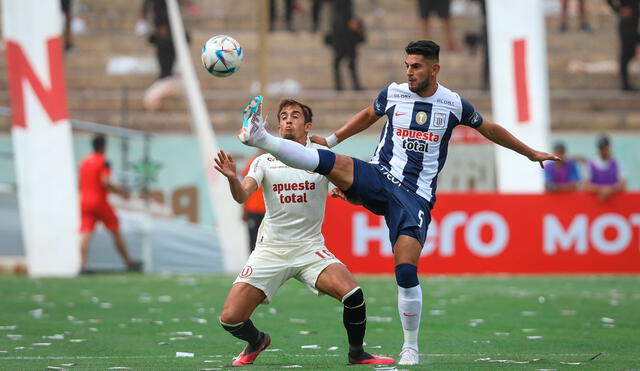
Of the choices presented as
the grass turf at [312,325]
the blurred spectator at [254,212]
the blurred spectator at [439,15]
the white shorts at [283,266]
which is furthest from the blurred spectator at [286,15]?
the white shorts at [283,266]

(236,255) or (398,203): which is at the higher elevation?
(398,203)

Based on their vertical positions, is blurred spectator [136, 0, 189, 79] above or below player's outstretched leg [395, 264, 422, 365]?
above

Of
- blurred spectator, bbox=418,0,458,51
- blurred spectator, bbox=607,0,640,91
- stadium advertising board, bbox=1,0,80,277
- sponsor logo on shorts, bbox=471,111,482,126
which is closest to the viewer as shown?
sponsor logo on shorts, bbox=471,111,482,126

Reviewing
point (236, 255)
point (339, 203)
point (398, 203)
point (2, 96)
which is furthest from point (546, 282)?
point (2, 96)

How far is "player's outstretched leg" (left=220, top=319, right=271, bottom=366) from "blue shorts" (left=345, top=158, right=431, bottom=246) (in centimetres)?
113

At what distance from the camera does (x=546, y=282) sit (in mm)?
16781

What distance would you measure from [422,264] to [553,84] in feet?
30.7

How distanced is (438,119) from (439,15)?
1797cm

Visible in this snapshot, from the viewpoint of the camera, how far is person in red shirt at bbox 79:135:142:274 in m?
18.2

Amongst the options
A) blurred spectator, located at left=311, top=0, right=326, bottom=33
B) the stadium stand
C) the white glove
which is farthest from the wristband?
the white glove

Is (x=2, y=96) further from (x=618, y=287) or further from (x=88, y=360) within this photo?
(x=88, y=360)

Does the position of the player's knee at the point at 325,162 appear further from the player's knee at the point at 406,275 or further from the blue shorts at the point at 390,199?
the player's knee at the point at 406,275

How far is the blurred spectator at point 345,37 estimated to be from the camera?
79.7 ft

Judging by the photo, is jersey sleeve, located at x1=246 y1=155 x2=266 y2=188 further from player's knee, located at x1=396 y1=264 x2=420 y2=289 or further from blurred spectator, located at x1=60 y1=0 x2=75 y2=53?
blurred spectator, located at x1=60 y1=0 x2=75 y2=53
